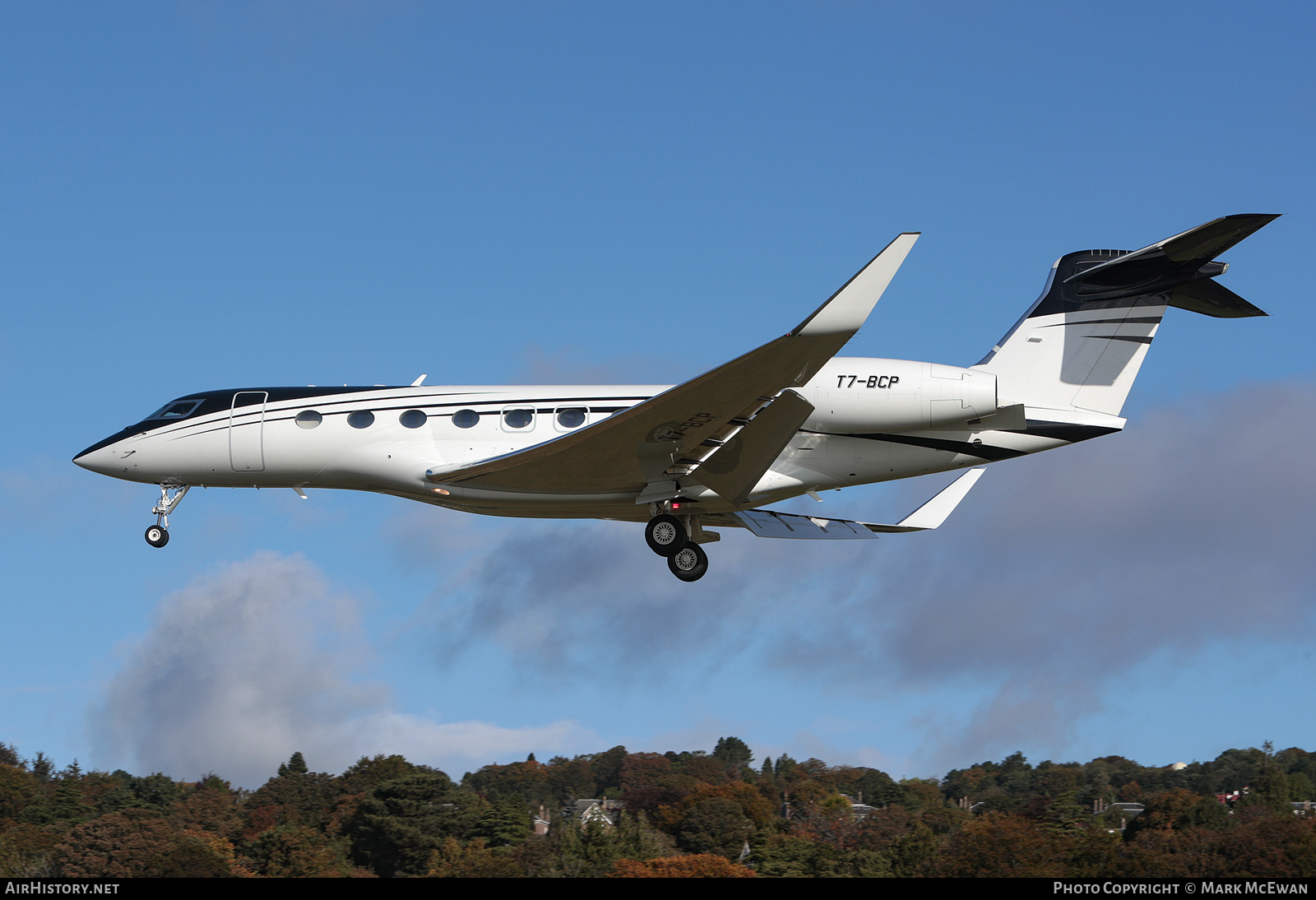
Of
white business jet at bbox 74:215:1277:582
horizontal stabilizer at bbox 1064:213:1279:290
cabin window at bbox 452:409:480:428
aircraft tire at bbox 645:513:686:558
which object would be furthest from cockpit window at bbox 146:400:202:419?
horizontal stabilizer at bbox 1064:213:1279:290

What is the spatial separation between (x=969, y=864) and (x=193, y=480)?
25.9m

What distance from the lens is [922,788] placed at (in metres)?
66.2

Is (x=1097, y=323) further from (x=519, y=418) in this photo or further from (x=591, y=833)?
(x=591, y=833)

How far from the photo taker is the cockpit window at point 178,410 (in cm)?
1930

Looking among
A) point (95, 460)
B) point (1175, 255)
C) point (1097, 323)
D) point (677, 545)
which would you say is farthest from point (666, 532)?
point (95, 460)

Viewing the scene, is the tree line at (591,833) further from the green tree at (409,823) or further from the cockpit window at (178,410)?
the cockpit window at (178,410)

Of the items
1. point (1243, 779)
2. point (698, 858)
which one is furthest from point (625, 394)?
point (1243, 779)

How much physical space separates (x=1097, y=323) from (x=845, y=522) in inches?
210

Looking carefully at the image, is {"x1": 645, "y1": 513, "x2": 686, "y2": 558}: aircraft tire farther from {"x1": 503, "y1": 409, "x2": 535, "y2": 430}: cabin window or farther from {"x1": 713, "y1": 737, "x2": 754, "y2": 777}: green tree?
{"x1": 713, "y1": 737, "x2": 754, "y2": 777}: green tree

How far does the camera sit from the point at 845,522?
2075 cm

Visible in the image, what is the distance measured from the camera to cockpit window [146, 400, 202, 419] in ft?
63.3

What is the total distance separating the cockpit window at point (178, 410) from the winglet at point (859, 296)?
10.8 m

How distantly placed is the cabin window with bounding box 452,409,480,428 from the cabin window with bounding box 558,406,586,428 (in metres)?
1.27
